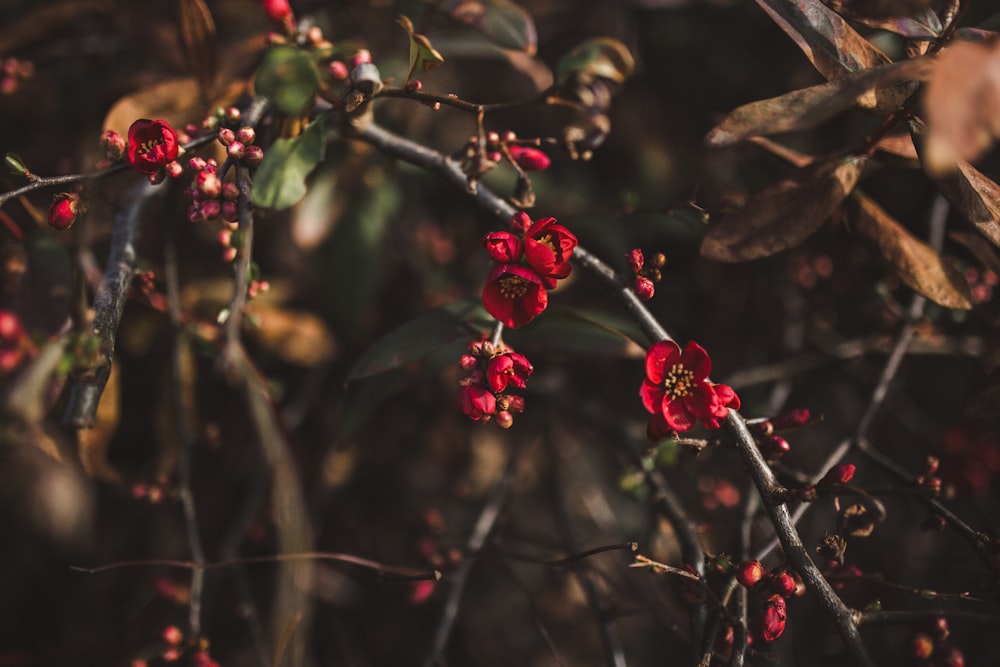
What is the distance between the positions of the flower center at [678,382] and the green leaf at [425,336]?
309 millimetres

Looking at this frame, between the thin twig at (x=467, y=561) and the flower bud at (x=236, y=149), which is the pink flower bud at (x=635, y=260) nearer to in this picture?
the flower bud at (x=236, y=149)

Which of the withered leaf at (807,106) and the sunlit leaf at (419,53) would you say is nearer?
the withered leaf at (807,106)

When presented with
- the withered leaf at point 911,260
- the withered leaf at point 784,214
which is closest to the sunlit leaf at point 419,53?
the withered leaf at point 784,214

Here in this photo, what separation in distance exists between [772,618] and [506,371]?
476mm

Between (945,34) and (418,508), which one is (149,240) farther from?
(945,34)

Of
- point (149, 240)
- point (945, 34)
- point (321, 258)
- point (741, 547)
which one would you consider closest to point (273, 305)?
point (321, 258)

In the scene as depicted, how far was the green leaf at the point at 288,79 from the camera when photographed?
34.8 inches

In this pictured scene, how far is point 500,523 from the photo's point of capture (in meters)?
1.40

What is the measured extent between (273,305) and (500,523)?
2.62 feet

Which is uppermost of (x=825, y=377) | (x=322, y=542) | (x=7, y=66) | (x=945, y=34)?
(x=945, y=34)

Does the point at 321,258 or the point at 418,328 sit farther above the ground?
the point at 418,328

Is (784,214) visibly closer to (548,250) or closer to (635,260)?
(635,260)

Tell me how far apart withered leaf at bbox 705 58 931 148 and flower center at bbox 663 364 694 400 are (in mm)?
302

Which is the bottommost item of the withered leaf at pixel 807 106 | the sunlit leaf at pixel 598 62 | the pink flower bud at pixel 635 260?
the pink flower bud at pixel 635 260
